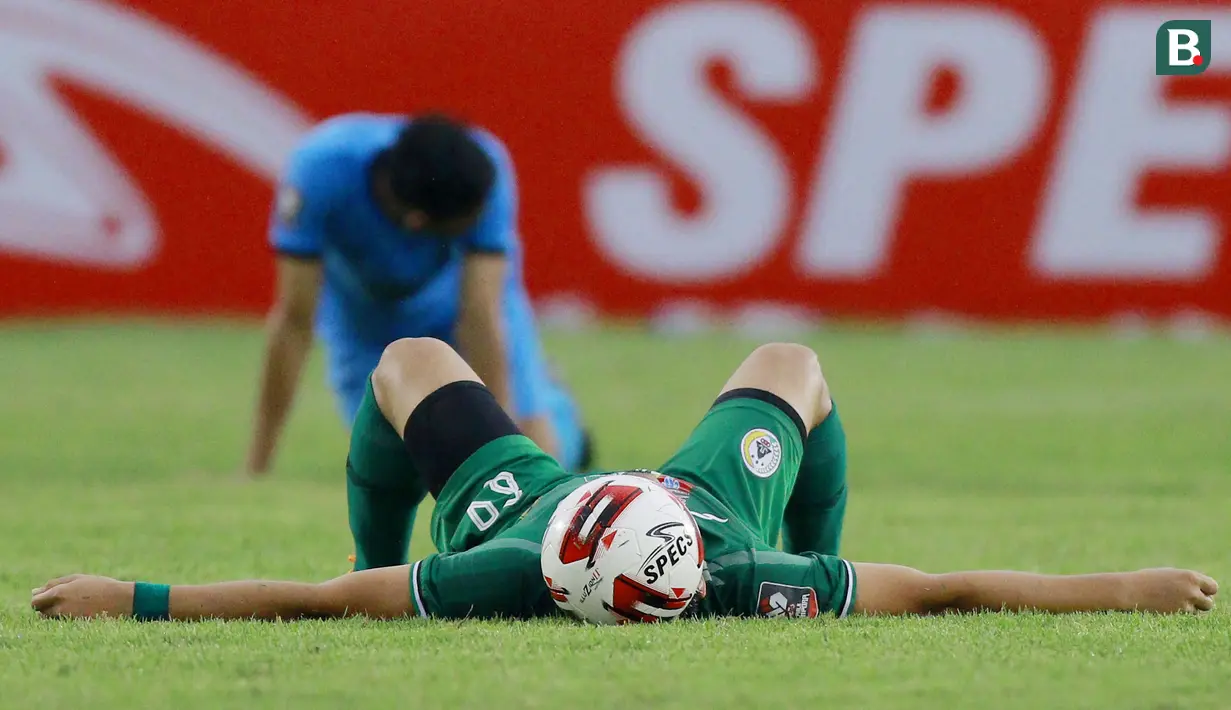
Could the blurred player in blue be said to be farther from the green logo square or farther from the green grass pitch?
the green logo square

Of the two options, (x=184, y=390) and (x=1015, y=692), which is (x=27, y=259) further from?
(x=1015, y=692)

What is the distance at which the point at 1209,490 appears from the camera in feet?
25.3

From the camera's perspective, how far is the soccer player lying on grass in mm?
3725

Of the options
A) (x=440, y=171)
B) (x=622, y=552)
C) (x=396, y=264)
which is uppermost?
(x=440, y=171)

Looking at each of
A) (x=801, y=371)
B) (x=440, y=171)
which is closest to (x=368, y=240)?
(x=440, y=171)

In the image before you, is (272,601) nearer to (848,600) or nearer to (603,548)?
(603,548)

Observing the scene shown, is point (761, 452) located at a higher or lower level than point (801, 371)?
lower

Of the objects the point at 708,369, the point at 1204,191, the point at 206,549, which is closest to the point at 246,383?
the point at 708,369

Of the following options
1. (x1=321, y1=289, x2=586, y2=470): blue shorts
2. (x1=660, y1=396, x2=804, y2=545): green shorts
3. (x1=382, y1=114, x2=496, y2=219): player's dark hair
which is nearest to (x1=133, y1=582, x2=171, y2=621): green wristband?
(x1=660, y1=396, x2=804, y2=545): green shorts

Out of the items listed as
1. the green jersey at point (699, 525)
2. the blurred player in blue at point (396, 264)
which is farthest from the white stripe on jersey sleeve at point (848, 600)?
the blurred player in blue at point (396, 264)

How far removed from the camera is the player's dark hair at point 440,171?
21.9 ft

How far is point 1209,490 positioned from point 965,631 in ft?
14.1

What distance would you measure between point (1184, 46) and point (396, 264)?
349 inches

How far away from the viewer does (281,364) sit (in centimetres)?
731
